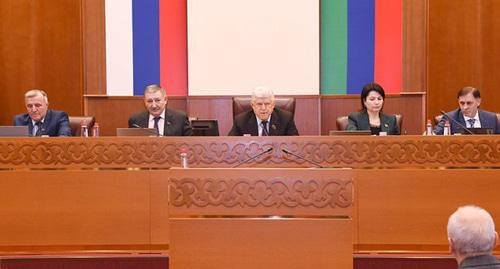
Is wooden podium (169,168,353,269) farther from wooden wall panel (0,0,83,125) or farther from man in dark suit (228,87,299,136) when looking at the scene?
wooden wall panel (0,0,83,125)

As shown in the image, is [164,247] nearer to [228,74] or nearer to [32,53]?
[228,74]

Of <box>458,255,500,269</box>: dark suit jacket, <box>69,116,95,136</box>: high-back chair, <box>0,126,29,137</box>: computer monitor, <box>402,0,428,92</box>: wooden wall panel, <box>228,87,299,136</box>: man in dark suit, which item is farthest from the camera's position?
<box>402,0,428,92</box>: wooden wall panel

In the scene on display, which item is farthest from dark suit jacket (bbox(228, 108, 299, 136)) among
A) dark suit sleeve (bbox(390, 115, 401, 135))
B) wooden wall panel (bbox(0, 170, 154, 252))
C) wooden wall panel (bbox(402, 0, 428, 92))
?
wooden wall panel (bbox(402, 0, 428, 92))

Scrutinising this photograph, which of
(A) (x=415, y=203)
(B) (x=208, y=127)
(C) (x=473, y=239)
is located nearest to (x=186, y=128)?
(B) (x=208, y=127)

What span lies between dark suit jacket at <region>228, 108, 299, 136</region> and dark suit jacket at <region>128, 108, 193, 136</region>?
0.36m

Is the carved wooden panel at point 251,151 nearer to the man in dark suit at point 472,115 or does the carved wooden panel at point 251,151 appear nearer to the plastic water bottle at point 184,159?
the plastic water bottle at point 184,159

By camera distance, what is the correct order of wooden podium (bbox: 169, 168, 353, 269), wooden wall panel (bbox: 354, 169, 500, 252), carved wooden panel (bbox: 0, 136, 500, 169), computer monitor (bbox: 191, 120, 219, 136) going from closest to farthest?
wooden podium (bbox: 169, 168, 353, 269) < wooden wall panel (bbox: 354, 169, 500, 252) < carved wooden panel (bbox: 0, 136, 500, 169) < computer monitor (bbox: 191, 120, 219, 136)

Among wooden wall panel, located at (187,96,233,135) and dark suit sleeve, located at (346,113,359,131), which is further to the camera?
wooden wall panel, located at (187,96,233,135)

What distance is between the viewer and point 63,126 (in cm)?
546

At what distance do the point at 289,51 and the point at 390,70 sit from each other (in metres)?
1.02

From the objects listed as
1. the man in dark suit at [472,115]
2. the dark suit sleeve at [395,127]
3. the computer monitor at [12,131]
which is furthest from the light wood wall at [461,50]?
the computer monitor at [12,131]

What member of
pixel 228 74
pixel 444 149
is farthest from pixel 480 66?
pixel 444 149

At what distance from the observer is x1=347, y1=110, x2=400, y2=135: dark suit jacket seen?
5.44m

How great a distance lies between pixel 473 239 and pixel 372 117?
350cm
